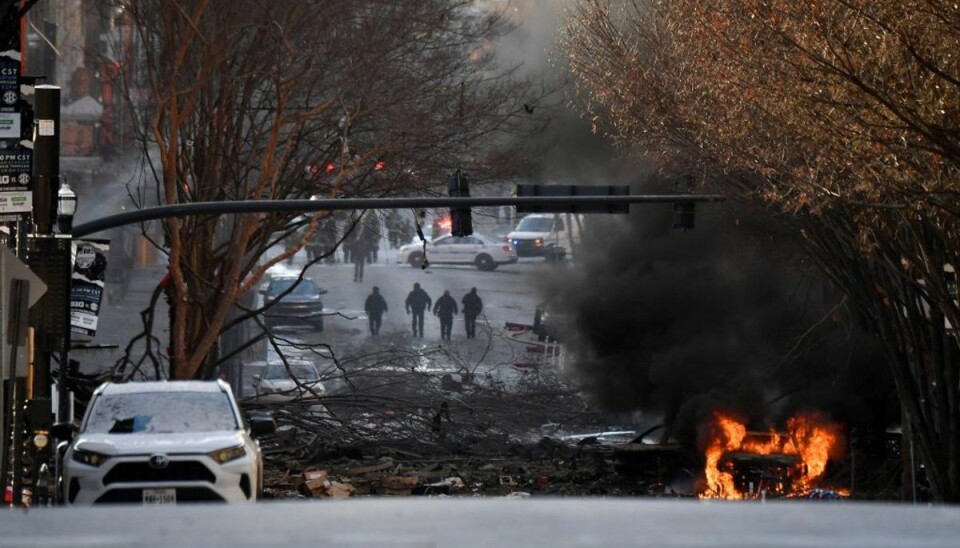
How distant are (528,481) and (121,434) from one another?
51.1 ft

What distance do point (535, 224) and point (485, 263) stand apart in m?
2.56

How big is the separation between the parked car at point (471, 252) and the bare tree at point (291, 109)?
83.3ft

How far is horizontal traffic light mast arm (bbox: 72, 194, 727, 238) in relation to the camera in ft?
58.6

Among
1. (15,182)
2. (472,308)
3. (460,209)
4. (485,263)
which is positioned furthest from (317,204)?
(485,263)

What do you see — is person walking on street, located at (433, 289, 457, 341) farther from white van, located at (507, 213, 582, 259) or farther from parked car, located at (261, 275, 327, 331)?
white van, located at (507, 213, 582, 259)

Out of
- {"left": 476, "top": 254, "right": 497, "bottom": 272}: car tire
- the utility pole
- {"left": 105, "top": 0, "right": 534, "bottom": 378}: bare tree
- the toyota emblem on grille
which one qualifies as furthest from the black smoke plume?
the toyota emblem on grille

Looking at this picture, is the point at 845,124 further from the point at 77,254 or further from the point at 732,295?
the point at 732,295

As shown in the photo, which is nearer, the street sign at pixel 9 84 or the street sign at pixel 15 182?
the street sign at pixel 15 182

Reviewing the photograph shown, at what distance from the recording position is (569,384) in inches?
1476

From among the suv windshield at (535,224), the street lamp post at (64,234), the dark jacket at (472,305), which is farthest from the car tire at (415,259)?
the street lamp post at (64,234)

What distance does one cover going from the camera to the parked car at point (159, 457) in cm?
1234

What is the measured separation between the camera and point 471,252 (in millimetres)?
56812

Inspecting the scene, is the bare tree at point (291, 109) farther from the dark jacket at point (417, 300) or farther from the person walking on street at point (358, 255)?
the person walking on street at point (358, 255)

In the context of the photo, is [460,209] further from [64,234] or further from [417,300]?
[417,300]
